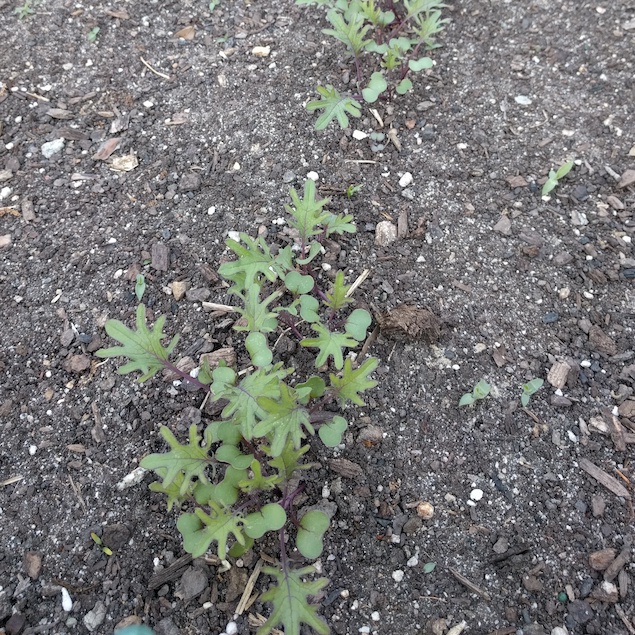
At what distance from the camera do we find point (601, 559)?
174 cm

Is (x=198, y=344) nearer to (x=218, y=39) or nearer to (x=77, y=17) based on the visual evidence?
(x=218, y=39)

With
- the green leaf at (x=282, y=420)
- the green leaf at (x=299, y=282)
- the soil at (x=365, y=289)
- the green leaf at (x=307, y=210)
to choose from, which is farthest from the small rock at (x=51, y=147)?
the green leaf at (x=282, y=420)

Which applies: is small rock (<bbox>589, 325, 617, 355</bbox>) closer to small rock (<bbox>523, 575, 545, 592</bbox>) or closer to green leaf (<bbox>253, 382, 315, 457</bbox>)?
small rock (<bbox>523, 575, 545, 592</bbox>)

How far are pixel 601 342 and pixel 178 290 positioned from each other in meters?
1.61

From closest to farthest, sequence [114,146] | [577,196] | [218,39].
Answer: [577,196]
[114,146]
[218,39]

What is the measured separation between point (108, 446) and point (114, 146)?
1.41m


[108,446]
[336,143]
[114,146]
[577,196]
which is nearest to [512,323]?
[577,196]

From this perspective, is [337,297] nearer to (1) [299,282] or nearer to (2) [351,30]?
(1) [299,282]

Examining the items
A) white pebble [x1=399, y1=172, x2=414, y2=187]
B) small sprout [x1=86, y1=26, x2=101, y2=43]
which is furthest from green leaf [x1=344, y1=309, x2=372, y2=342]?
small sprout [x1=86, y1=26, x2=101, y2=43]

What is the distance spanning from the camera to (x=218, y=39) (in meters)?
2.92

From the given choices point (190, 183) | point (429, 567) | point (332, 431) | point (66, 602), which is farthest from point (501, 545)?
point (190, 183)

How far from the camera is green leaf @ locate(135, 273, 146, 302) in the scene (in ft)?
7.27

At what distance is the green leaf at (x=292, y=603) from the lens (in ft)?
4.87

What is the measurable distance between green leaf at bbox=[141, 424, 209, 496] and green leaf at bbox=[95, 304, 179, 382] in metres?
0.25
